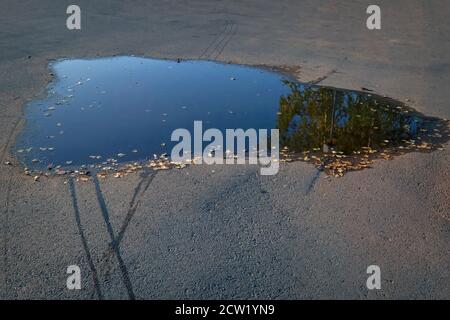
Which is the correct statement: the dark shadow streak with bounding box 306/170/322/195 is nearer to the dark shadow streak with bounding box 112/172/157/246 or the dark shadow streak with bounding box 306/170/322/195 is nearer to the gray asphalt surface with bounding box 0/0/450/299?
the gray asphalt surface with bounding box 0/0/450/299

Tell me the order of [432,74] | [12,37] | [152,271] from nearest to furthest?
[152,271] → [432,74] → [12,37]

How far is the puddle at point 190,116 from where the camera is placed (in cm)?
654

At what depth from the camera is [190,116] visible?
7.77 metres

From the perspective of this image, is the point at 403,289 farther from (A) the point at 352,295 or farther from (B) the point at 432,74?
(B) the point at 432,74

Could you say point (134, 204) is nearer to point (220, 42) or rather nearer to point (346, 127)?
point (346, 127)

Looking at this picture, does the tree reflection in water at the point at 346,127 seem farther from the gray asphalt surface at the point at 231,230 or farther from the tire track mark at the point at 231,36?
the tire track mark at the point at 231,36

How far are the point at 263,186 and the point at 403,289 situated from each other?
2154 millimetres

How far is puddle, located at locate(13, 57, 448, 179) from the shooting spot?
6539 millimetres

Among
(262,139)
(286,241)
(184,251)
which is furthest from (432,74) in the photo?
(184,251)

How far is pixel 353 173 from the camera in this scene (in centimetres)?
603

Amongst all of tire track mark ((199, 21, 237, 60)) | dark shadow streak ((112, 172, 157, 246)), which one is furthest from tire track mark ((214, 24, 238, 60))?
dark shadow streak ((112, 172, 157, 246))

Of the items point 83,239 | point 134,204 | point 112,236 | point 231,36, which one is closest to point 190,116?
point 134,204

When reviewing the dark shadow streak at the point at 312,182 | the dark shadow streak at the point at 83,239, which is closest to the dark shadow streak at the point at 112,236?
the dark shadow streak at the point at 83,239
